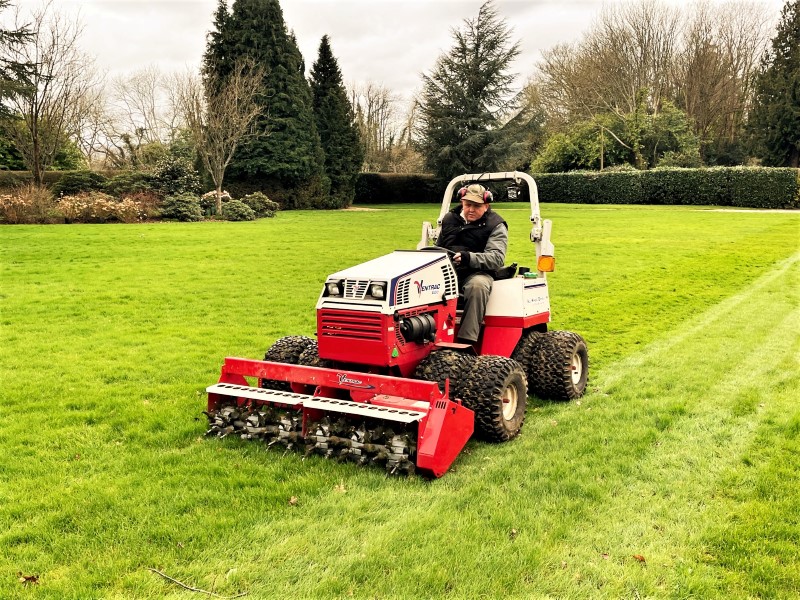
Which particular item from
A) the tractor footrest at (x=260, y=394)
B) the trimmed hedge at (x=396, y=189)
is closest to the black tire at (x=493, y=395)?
the tractor footrest at (x=260, y=394)

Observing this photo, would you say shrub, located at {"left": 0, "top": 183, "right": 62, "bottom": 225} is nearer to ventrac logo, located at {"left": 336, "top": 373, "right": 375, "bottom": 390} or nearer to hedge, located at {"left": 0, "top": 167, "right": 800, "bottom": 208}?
hedge, located at {"left": 0, "top": 167, "right": 800, "bottom": 208}

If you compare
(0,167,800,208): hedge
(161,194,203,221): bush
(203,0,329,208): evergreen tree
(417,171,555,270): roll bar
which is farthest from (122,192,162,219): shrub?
(417,171,555,270): roll bar

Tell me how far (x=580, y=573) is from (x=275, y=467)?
7.29ft

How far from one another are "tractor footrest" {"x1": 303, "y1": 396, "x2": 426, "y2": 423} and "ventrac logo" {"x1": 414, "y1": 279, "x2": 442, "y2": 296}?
3.50 ft

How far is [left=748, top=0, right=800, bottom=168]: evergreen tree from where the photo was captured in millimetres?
42281

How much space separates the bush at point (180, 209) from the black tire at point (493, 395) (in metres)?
25.3

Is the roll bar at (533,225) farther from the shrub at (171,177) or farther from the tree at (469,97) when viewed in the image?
the tree at (469,97)

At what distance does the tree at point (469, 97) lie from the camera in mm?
44531

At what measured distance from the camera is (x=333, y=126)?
44.0 m

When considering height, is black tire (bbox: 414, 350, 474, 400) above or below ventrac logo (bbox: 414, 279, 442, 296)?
below

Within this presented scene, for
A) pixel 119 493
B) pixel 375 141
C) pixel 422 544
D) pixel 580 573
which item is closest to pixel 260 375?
pixel 119 493

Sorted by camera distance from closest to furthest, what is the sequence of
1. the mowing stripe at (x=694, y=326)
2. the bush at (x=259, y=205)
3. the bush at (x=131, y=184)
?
the mowing stripe at (x=694, y=326) < the bush at (x=131, y=184) < the bush at (x=259, y=205)

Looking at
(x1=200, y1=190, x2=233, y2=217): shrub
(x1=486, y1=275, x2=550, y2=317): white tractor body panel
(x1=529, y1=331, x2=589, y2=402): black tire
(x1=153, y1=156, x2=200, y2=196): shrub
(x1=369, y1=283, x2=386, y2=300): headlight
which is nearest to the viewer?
(x1=369, y1=283, x2=386, y2=300): headlight

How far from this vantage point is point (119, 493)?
442 cm
